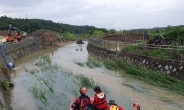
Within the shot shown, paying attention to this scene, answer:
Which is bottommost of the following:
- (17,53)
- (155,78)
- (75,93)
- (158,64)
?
(75,93)

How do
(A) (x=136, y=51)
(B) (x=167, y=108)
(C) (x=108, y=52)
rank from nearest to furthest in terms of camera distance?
(B) (x=167, y=108) < (A) (x=136, y=51) < (C) (x=108, y=52)

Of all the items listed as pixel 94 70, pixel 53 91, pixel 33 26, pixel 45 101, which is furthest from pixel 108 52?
pixel 33 26

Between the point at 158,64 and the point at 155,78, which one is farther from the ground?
the point at 158,64

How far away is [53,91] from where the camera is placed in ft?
37.0

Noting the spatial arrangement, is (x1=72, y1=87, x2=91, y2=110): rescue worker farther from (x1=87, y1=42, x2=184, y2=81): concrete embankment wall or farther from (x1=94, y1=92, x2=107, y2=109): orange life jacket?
(x1=87, y1=42, x2=184, y2=81): concrete embankment wall

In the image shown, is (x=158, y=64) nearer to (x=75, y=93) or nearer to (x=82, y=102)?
(x=75, y=93)

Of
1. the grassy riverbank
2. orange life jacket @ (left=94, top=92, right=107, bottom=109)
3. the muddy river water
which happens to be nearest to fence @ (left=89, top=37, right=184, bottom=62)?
the grassy riverbank

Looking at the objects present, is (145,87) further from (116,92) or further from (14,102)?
(14,102)

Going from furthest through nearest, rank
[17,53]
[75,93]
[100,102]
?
[17,53] < [75,93] < [100,102]

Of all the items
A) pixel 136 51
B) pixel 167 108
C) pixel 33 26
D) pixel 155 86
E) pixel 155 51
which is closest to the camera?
pixel 167 108

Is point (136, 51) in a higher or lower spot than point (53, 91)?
higher

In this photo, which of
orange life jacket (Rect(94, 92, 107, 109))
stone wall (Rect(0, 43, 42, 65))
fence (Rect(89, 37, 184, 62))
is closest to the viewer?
orange life jacket (Rect(94, 92, 107, 109))

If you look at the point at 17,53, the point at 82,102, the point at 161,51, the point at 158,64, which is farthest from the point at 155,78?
the point at 17,53

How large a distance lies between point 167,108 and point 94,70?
28.1ft
